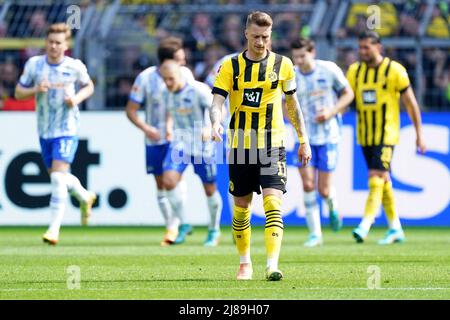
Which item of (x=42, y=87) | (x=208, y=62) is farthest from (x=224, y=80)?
(x=208, y=62)

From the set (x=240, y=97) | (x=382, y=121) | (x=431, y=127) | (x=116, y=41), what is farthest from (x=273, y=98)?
(x=116, y=41)

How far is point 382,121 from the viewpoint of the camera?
579 inches

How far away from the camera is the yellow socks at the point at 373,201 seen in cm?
1443

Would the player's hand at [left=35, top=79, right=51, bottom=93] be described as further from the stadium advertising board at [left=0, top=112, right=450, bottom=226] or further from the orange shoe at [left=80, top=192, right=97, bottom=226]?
the stadium advertising board at [left=0, top=112, right=450, bottom=226]

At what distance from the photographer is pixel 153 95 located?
1500 cm

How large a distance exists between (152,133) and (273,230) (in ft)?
17.4

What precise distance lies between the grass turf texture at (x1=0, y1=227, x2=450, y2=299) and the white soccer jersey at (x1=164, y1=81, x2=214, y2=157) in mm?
1221

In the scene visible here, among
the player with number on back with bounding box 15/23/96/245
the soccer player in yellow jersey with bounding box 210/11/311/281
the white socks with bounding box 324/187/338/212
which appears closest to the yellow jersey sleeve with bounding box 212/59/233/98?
the soccer player in yellow jersey with bounding box 210/11/311/281

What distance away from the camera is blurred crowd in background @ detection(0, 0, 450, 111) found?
19391mm

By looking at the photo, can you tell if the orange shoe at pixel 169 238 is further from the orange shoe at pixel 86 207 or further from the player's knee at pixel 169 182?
the orange shoe at pixel 86 207

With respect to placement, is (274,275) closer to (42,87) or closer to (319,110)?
(42,87)
